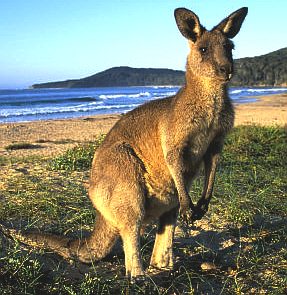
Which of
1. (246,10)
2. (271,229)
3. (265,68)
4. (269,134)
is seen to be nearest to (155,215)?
(271,229)

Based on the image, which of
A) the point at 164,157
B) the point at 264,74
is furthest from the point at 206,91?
the point at 264,74

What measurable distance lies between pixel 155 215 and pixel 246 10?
1751 millimetres

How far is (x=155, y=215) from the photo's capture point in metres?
3.54

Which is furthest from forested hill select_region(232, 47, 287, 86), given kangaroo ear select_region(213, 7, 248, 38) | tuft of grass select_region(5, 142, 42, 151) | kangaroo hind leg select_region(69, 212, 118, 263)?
kangaroo hind leg select_region(69, 212, 118, 263)

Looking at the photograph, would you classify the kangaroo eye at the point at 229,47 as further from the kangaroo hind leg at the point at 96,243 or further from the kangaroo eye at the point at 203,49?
the kangaroo hind leg at the point at 96,243

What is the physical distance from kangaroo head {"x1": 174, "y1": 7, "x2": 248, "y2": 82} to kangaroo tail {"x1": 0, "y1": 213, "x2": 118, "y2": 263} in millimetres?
1348

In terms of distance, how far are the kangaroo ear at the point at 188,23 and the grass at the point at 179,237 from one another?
174cm

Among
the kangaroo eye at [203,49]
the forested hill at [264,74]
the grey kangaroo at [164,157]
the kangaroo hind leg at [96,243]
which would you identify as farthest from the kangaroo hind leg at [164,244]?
the forested hill at [264,74]

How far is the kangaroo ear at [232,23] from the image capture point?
11.6 feet

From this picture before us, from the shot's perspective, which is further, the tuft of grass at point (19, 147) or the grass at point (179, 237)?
the tuft of grass at point (19, 147)

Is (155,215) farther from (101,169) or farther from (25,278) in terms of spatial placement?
(25,278)

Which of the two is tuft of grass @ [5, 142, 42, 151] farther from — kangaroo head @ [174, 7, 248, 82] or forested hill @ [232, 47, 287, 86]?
forested hill @ [232, 47, 287, 86]

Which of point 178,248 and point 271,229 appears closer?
point 178,248

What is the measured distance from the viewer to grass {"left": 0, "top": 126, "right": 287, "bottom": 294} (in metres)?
3.12
